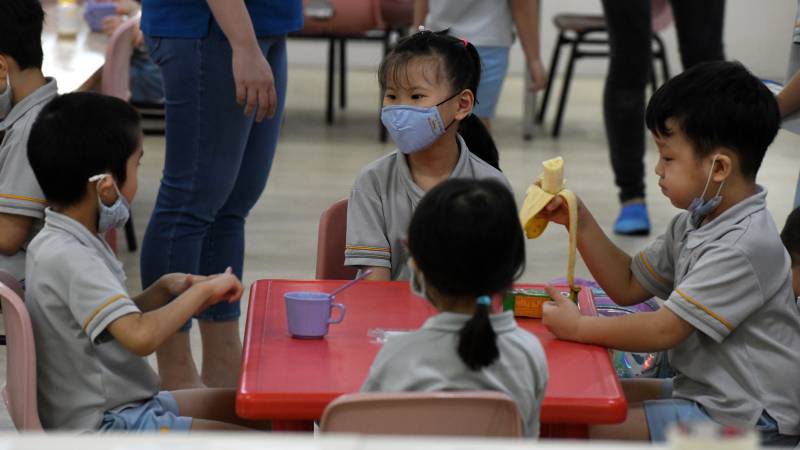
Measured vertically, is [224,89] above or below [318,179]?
above

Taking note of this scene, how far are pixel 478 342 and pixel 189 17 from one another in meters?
1.28

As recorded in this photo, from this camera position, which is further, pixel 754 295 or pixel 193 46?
pixel 193 46

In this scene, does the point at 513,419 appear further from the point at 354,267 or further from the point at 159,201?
the point at 159,201

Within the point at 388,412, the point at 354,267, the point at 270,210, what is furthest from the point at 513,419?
the point at 270,210

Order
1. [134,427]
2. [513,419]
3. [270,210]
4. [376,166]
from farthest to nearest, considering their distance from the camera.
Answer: [270,210], [376,166], [134,427], [513,419]

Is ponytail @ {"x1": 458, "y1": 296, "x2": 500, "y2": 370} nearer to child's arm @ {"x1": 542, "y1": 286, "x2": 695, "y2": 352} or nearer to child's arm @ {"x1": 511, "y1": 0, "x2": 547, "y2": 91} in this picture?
child's arm @ {"x1": 542, "y1": 286, "x2": 695, "y2": 352}

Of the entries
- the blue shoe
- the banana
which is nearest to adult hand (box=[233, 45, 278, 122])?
the banana

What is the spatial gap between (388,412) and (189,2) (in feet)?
4.35

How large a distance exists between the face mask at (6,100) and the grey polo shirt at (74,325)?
0.73 meters

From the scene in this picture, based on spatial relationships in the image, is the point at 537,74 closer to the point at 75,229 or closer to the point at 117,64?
the point at 117,64

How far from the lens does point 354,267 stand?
2447 mm

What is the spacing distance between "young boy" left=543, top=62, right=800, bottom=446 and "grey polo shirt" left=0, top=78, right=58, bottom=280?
1.06 m

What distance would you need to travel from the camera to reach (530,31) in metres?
4.15

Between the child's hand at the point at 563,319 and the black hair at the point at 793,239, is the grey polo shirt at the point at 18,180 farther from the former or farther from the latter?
the black hair at the point at 793,239
